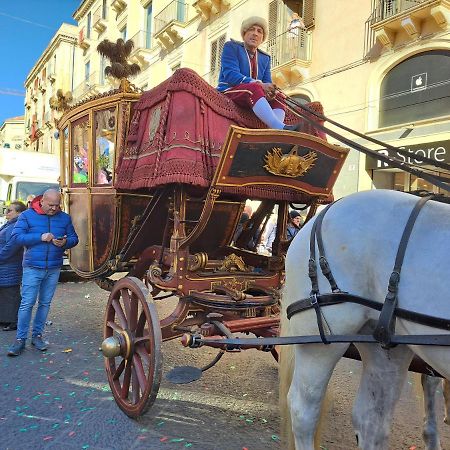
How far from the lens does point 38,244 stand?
455cm

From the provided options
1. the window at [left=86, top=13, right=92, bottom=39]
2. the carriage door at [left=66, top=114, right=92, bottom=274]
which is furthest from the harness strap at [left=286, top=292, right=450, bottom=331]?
the window at [left=86, top=13, right=92, bottom=39]

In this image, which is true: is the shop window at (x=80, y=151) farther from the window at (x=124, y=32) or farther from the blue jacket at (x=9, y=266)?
the window at (x=124, y=32)

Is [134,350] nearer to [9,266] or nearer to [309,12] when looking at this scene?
[9,266]

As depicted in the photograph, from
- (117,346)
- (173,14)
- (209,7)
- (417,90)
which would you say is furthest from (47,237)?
(173,14)

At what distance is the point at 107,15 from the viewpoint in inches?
1077

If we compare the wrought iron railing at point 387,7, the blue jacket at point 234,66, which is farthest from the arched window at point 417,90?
the blue jacket at point 234,66

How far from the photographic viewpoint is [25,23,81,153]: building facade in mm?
33344

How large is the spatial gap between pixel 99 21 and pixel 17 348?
88.7 ft

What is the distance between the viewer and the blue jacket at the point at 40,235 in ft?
14.9

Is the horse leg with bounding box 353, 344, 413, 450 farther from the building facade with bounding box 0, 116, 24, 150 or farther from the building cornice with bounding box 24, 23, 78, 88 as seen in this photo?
the building facade with bounding box 0, 116, 24, 150

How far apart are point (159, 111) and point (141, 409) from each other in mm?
2086

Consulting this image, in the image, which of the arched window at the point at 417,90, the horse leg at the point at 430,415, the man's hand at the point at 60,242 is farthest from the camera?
the arched window at the point at 417,90

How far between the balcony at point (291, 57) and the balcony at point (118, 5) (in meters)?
14.3

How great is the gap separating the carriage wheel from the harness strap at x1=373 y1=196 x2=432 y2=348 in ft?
5.15
